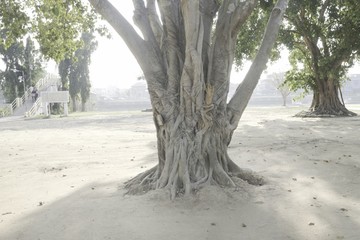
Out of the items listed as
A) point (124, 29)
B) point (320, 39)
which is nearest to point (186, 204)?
point (124, 29)

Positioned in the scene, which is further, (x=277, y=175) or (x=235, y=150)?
(x=235, y=150)

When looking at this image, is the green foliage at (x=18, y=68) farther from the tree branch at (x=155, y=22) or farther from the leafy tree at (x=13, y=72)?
the tree branch at (x=155, y=22)

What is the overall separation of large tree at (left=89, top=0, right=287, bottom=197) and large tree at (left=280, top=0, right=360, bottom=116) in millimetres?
12340

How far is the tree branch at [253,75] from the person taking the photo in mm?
5906

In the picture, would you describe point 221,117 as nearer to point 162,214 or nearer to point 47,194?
point 162,214

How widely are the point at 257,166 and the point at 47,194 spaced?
13.1 feet

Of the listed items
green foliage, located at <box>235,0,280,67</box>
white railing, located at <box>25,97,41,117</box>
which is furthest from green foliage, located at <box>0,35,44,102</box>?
green foliage, located at <box>235,0,280,67</box>

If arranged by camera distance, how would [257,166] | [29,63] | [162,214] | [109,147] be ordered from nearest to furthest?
1. [162,214]
2. [257,166]
3. [109,147]
4. [29,63]

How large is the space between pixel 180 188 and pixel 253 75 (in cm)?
239

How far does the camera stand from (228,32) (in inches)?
228

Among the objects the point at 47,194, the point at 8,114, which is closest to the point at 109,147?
the point at 47,194

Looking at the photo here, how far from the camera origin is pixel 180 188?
5152mm

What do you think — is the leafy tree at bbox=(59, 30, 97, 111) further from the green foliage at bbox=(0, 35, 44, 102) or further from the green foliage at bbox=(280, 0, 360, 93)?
the green foliage at bbox=(280, 0, 360, 93)

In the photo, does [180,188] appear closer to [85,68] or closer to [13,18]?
[13,18]
